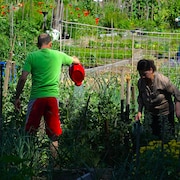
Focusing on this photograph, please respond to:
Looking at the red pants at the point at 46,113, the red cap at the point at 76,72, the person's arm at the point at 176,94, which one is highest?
the red cap at the point at 76,72

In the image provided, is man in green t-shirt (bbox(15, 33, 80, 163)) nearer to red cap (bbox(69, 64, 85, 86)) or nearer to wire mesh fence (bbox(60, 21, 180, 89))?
red cap (bbox(69, 64, 85, 86))

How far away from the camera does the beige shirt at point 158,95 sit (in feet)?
21.9

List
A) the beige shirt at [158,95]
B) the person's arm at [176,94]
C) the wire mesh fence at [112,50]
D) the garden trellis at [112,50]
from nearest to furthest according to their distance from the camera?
the person's arm at [176,94], the beige shirt at [158,95], the wire mesh fence at [112,50], the garden trellis at [112,50]

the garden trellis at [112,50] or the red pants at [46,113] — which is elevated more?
the garden trellis at [112,50]

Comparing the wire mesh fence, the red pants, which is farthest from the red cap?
the wire mesh fence

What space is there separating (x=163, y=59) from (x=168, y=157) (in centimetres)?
1042

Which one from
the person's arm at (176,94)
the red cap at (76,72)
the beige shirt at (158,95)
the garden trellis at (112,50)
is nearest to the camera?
the person's arm at (176,94)

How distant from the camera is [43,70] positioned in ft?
21.6

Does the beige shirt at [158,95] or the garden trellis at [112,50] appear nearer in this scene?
the beige shirt at [158,95]

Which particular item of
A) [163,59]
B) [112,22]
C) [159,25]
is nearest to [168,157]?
[163,59]

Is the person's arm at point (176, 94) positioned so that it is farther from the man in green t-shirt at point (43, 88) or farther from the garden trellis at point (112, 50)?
the garden trellis at point (112, 50)

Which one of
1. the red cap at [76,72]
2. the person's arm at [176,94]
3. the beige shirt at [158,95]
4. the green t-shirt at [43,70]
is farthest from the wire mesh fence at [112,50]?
the green t-shirt at [43,70]

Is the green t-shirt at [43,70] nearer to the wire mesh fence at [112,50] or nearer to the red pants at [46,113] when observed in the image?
the red pants at [46,113]

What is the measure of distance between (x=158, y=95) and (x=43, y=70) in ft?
4.11
